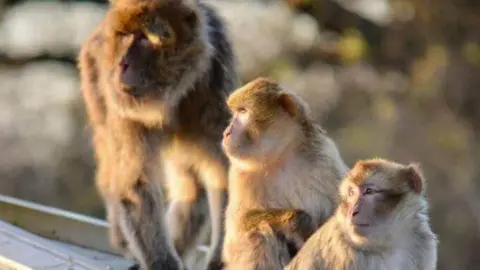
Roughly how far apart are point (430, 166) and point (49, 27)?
144 inches

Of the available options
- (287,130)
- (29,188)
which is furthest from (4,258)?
(29,188)

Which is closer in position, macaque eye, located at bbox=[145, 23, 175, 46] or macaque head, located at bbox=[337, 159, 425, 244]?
macaque head, located at bbox=[337, 159, 425, 244]

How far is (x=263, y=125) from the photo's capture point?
2.19 m

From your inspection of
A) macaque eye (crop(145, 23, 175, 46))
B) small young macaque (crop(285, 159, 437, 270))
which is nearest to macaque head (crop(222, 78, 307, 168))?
small young macaque (crop(285, 159, 437, 270))

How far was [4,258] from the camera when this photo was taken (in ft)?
8.25

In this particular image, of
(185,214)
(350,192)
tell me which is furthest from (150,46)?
(350,192)

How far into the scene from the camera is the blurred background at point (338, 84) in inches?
285

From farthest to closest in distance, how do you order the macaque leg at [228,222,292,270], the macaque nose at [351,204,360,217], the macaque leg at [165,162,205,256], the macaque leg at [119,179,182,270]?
the macaque leg at [165,162,205,256]
the macaque leg at [119,179,182,270]
the macaque leg at [228,222,292,270]
the macaque nose at [351,204,360,217]

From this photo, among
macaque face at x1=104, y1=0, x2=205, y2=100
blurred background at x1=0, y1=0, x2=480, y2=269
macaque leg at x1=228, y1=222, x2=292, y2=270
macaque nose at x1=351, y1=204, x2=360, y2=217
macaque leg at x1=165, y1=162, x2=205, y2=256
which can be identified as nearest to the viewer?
macaque nose at x1=351, y1=204, x2=360, y2=217

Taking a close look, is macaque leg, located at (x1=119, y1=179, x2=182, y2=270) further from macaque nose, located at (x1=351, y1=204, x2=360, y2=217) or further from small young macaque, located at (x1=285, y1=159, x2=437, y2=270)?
macaque nose, located at (x1=351, y1=204, x2=360, y2=217)

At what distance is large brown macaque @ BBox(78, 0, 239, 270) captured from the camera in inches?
106

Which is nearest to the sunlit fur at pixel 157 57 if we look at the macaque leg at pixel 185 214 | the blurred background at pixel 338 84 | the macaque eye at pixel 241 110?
the macaque leg at pixel 185 214

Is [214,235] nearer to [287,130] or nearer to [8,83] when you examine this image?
[287,130]

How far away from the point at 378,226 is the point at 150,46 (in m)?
1.08
